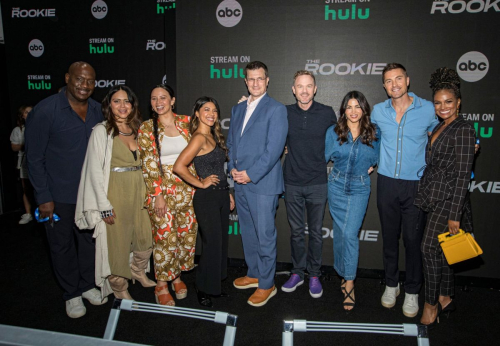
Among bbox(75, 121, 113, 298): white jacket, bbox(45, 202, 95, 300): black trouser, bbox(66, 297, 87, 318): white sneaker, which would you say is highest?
bbox(75, 121, 113, 298): white jacket

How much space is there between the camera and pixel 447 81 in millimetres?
2611

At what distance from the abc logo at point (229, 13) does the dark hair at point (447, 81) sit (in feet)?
6.47

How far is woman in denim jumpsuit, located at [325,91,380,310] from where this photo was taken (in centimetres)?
279

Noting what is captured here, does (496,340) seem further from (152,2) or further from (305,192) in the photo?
(152,2)

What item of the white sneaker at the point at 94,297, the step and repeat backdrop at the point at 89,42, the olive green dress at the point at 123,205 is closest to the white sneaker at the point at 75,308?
the white sneaker at the point at 94,297

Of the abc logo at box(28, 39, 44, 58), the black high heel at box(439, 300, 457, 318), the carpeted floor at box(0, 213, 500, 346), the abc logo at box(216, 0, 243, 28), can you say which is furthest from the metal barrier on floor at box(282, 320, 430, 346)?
the abc logo at box(28, 39, 44, 58)

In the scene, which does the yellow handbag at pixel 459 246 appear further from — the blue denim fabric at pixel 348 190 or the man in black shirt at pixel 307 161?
the man in black shirt at pixel 307 161

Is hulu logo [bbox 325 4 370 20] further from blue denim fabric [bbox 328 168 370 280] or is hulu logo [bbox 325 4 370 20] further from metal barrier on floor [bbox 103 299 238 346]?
metal barrier on floor [bbox 103 299 238 346]

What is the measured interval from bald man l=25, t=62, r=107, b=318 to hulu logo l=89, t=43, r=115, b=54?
258 centimetres

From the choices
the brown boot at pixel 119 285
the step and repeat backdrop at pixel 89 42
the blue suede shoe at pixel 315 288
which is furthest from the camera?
the step and repeat backdrop at pixel 89 42

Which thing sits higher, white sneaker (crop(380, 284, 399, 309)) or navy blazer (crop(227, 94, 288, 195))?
navy blazer (crop(227, 94, 288, 195))

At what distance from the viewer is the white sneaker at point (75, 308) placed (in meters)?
2.83

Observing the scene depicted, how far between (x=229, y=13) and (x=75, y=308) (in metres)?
3.13

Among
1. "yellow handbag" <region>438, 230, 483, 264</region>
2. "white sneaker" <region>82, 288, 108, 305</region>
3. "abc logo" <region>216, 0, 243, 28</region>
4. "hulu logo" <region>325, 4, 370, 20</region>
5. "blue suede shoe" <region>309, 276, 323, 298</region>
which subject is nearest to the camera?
"yellow handbag" <region>438, 230, 483, 264</region>
